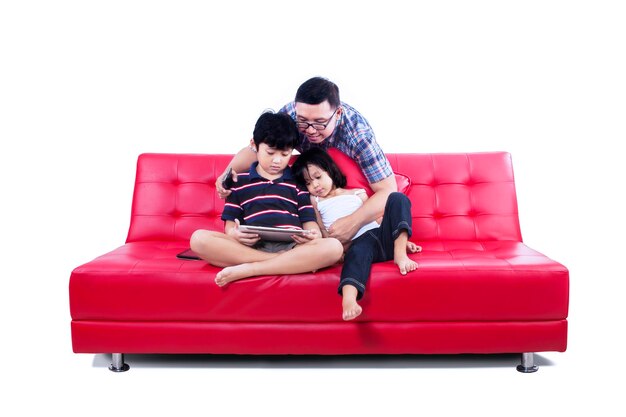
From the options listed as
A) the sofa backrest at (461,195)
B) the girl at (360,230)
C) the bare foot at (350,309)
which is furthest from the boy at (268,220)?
the sofa backrest at (461,195)

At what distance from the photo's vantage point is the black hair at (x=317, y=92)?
422 cm

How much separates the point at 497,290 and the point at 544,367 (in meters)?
0.54

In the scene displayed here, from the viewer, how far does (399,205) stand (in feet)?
13.3

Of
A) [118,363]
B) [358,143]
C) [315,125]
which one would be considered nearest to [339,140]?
[358,143]

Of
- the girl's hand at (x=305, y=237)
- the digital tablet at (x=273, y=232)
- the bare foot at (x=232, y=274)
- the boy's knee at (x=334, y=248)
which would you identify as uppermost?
the digital tablet at (x=273, y=232)

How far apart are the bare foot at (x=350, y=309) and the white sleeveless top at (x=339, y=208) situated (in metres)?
0.60

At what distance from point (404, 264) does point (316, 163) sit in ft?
2.75

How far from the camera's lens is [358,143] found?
4.43 meters

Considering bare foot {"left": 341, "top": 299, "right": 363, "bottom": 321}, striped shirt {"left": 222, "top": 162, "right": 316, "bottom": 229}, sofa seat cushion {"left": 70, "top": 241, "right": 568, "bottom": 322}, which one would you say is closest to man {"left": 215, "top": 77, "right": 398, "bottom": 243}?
striped shirt {"left": 222, "top": 162, "right": 316, "bottom": 229}

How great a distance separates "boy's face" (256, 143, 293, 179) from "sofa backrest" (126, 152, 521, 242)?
28.0 inches

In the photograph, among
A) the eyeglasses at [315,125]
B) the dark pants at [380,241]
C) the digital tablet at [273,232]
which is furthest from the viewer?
the eyeglasses at [315,125]

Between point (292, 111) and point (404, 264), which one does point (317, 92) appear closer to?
point (292, 111)

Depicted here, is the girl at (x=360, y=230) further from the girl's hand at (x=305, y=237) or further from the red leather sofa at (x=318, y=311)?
the girl's hand at (x=305, y=237)

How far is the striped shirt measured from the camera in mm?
4082
